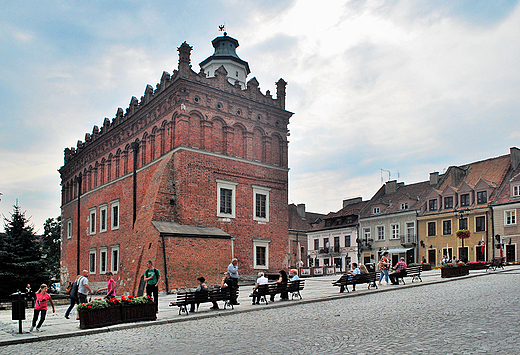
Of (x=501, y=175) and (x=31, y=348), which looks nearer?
(x=31, y=348)

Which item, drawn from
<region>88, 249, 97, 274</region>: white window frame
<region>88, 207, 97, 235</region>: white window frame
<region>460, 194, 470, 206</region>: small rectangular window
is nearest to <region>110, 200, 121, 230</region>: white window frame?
<region>88, 207, 97, 235</region>: white window frame

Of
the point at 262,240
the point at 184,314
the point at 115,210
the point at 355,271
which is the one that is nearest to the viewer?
the point at 184,314

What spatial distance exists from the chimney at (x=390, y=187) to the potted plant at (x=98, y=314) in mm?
44632

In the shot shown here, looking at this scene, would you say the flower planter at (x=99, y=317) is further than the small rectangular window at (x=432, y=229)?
No

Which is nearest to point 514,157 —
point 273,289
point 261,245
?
point 261,245

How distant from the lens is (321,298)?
16656mm

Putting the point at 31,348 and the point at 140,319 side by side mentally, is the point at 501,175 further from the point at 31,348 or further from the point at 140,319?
the point at 31,348

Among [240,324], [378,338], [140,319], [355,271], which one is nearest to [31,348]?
[140,319]

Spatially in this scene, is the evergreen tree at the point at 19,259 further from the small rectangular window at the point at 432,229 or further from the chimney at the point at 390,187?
the chimney at the point at 390,187

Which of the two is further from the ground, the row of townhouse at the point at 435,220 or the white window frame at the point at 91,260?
the row of townhouse at the point at 435,220

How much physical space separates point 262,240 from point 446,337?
2118cm

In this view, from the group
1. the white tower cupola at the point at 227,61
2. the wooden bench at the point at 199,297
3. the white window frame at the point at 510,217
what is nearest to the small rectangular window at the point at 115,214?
the white tower cupola at the point at 227,61

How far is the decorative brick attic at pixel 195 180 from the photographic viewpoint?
78.5ft

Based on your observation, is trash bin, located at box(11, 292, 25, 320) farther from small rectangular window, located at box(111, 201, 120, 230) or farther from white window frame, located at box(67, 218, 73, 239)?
white window frame, located at box(67, 218, 73, 239)
